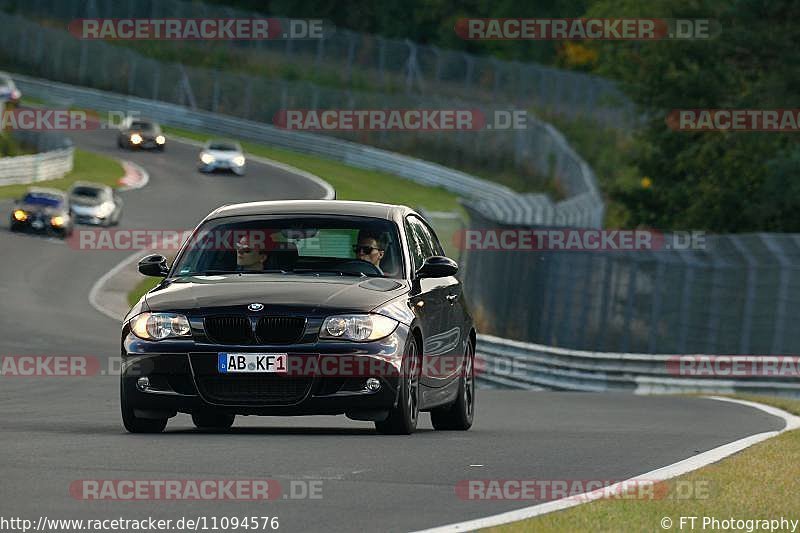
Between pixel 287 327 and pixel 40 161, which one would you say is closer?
pixel 287 327

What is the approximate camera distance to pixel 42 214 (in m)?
48.2

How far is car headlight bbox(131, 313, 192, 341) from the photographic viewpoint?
11539 mm

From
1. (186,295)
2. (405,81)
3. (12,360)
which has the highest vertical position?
(405,81)

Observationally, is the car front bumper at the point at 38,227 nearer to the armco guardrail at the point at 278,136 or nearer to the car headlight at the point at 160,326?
the armco guardrail at the point at 278,136

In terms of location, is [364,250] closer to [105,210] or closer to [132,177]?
[105,210]

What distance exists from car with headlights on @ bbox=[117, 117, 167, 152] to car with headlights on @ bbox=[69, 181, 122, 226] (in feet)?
73.6

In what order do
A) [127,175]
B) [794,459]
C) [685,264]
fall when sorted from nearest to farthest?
[794,459] → [685,264] → [127,175]

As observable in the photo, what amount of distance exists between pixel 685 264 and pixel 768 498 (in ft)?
62.1

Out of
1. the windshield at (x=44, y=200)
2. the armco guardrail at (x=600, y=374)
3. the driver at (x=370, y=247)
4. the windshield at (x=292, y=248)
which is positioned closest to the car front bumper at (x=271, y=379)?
the windshield at (x=292, y=248)

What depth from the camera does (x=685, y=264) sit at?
27.6m

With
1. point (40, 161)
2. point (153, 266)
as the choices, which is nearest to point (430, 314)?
point (153, 266)

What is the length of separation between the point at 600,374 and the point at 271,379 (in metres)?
15.8

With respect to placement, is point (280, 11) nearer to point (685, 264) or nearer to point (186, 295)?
point (685, 264)

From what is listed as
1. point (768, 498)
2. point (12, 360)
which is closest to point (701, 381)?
point (12, 360)
